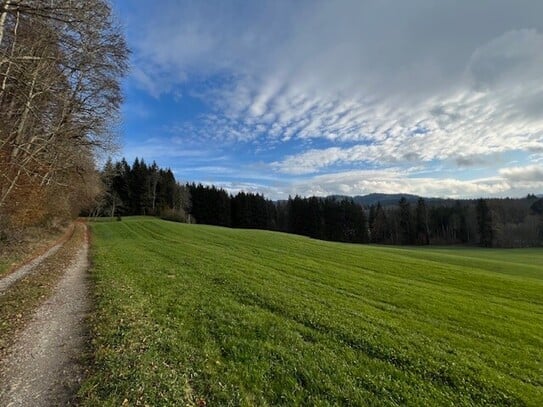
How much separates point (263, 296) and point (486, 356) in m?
6.18

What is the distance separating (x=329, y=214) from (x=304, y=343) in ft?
276

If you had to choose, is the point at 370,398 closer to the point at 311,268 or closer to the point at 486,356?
the point at 486,356

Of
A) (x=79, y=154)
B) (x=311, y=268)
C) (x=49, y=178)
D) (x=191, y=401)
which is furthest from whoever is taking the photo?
(x=79, y=154)

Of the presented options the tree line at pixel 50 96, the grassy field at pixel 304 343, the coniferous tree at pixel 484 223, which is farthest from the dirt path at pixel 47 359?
the coniferous tree at pixel 484 223

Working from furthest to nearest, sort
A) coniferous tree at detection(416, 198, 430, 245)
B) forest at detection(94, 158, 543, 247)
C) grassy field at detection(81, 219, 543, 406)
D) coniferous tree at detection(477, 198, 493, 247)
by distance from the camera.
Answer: coniferous tree at detection(416, 198, 430, 245)
forest at detection(94, 158, 543, 247)
coniferous tree at detection(477, 198, 493, 247)
grassy field at detection(81, 219, 543, 406)

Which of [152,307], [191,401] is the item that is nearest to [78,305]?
[152,307]

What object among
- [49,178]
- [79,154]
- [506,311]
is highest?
[79,154]

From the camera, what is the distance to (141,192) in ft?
261

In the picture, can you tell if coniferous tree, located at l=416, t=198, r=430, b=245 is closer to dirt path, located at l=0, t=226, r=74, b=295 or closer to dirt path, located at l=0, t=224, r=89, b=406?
dirt path, located at l=0, t=226, r=74, b=295

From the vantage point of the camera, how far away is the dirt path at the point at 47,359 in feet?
15.4

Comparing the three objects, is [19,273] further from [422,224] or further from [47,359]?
[422,224]

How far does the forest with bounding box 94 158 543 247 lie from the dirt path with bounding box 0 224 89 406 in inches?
2626

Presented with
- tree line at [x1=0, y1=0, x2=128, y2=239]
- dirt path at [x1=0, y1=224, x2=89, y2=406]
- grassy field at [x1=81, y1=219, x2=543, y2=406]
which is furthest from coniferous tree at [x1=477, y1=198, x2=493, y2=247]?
dirt path at [x1=0, y1=224, x2=89, y2=406]

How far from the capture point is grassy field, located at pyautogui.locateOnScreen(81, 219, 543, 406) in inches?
199
